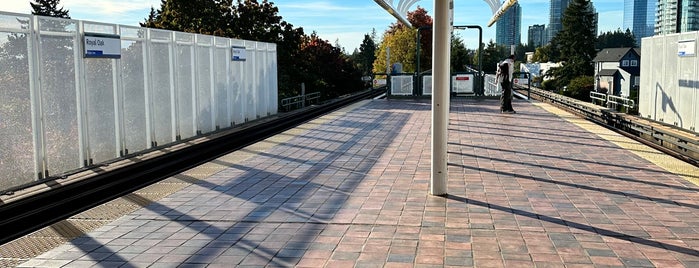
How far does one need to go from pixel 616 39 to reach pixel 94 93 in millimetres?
137592

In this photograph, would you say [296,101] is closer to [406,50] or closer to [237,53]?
[237,53]

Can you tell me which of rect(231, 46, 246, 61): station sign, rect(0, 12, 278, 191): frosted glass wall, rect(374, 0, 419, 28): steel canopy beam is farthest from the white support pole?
rect(231, 46, 246, 61): station sign

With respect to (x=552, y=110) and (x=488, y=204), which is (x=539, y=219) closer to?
(x=488, y=204)

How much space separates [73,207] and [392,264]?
4.91 meters

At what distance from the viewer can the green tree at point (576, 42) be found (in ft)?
256

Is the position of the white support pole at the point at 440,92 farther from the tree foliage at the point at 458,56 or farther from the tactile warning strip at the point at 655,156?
the tree foliage at the point at 458,56

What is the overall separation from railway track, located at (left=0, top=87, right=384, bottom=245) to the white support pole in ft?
14.3

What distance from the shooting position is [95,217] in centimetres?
729

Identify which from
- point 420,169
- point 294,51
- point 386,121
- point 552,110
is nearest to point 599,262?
point 420,169

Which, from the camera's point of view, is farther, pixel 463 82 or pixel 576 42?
pixel 576 42

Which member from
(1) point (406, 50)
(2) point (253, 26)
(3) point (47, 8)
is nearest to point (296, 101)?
(2) point (253, 26)

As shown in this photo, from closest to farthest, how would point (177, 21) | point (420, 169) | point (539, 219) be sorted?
point (539, 219) → point (420, 169) → point (177, 21)

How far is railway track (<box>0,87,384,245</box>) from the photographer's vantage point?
7.68 metres

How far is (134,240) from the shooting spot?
20.4ft
